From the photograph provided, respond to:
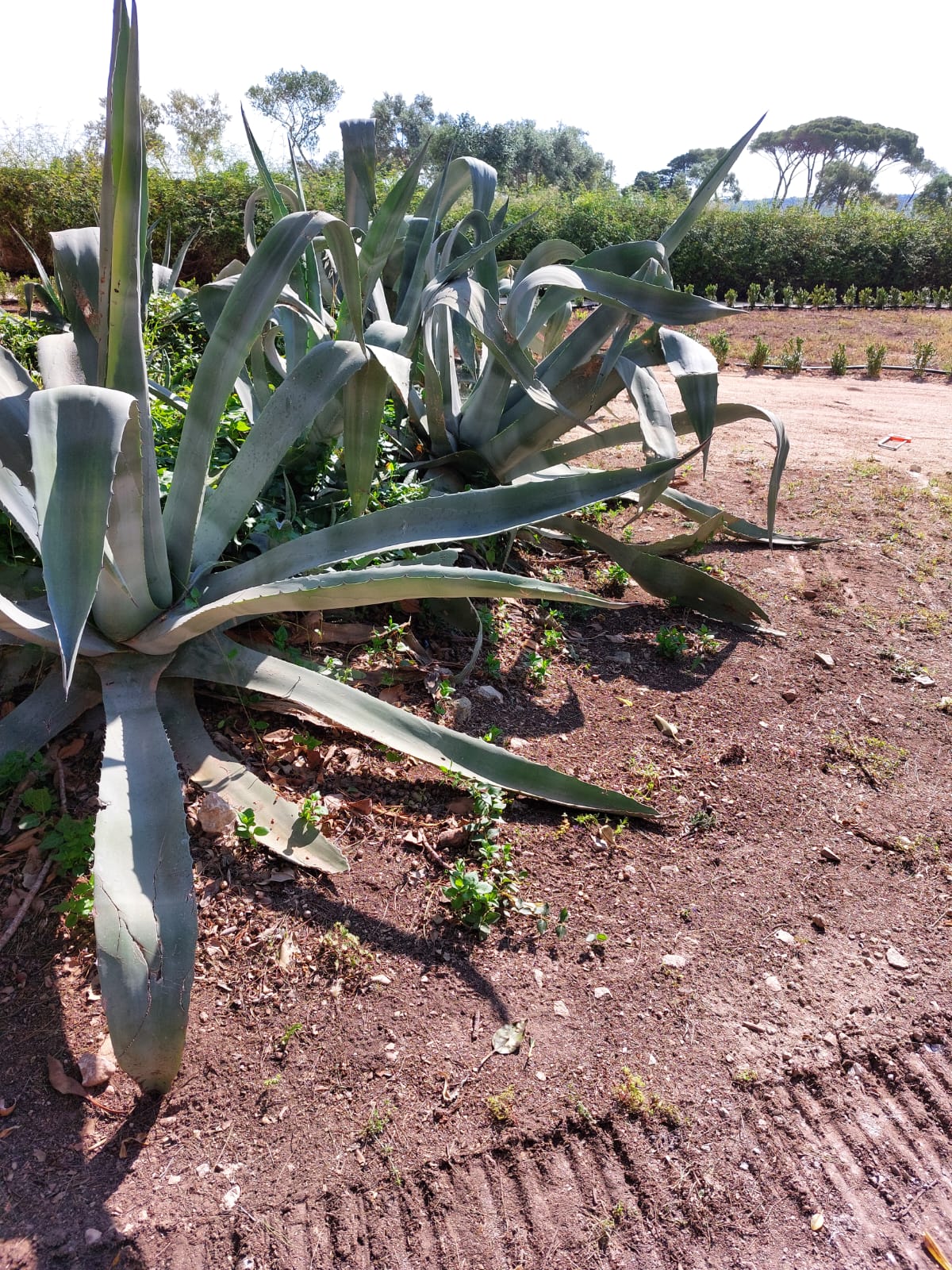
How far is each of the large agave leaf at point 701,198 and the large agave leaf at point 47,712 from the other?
89.0 inches

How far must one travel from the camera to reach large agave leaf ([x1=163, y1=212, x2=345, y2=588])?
6.81 feet

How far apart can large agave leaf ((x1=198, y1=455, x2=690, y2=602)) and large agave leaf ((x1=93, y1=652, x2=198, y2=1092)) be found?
49 cm

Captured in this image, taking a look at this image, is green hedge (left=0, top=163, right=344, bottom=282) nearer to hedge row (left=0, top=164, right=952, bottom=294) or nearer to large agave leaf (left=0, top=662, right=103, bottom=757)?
hedge row (left=0, top=164, right=952, bottom=294)

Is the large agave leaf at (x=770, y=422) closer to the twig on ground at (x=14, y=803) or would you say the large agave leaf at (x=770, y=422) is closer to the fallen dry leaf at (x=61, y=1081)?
the twig on ground at (x=14, y=803)

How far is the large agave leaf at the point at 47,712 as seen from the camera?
1993 mm

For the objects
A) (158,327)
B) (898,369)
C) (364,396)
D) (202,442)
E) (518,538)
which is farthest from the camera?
(898,369)

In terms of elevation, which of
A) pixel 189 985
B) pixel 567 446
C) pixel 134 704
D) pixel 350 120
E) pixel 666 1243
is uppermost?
pixel 350 120

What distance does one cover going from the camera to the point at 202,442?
2.14 meters

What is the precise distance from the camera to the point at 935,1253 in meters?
1.47

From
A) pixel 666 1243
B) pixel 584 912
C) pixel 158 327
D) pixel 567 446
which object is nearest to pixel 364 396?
pixel 567 446

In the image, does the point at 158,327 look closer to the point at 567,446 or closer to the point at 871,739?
the point at 567,446

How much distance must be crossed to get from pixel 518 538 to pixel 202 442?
1.69 meters

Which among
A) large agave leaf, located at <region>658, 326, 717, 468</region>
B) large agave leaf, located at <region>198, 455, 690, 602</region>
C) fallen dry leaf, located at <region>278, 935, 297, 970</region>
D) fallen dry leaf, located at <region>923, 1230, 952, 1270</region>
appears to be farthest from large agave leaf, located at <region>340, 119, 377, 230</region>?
fallen dry leaf, located at <region>923, 1230, 952, 1270</region>

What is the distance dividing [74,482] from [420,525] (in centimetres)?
98
